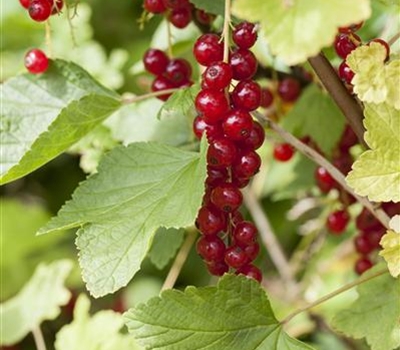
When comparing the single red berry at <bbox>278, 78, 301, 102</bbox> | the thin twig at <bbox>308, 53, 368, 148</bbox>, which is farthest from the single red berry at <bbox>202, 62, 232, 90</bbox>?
the single red berry at <bbox>278, 78, 301, 102</bbox>

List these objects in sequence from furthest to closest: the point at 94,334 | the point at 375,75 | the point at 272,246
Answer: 1. the point at 272,246
2. the point at 94,334
3. the point at 375,75

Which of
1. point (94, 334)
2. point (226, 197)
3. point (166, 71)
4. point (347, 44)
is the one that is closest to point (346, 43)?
point (347, 44)

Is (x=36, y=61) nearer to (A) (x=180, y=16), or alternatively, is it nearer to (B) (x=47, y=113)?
(B) (x=47, y=113)

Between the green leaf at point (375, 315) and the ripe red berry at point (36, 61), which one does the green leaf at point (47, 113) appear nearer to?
the ripe red berry at point (36, 61)

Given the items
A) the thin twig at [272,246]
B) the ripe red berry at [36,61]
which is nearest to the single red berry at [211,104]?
the ripe red berry at [36,61]

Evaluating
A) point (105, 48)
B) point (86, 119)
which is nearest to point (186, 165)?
point (86, 119)

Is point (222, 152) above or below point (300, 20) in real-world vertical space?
below

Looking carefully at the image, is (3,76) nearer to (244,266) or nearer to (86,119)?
(86,119)
